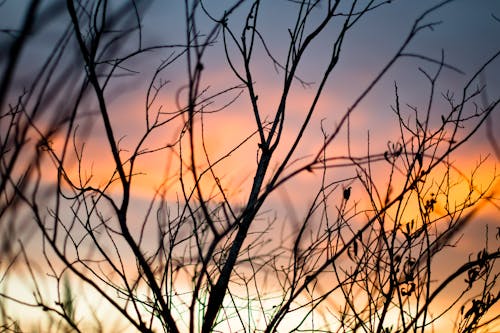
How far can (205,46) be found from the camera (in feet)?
9.20

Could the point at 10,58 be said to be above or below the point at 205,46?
below

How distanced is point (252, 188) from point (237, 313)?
684mm

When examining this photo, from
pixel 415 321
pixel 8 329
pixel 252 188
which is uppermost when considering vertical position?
pixel 252 188

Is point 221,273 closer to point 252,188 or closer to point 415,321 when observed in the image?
point 252,188

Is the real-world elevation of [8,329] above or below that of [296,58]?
below

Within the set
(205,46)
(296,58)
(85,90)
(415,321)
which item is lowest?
(415,321)

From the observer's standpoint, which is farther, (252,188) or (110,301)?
(252,188)

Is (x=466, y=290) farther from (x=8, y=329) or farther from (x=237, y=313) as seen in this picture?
(x=8, y=329)

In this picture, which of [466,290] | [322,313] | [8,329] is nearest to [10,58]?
[8,329]

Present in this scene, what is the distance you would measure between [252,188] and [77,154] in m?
0.93

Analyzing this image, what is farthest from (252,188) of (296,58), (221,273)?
(296,58)

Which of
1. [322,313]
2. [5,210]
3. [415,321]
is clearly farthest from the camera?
[322,313]

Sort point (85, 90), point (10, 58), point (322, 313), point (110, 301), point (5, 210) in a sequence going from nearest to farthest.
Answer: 1. point (10, 58)
2. point (5, 210)
3. point (85, 90)
4. point (110, 301)
5. point (322, 313)

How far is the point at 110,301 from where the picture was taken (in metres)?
2.51
